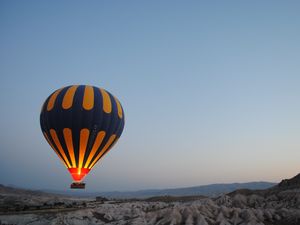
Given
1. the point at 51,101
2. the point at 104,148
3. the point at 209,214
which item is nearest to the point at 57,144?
the point at 51,101

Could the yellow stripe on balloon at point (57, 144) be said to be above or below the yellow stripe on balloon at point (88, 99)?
below

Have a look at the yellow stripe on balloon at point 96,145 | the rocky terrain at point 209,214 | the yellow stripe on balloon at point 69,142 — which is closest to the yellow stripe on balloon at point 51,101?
the yellow stripe on balloon at point 69,142

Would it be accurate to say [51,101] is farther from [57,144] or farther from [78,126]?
[57,144]

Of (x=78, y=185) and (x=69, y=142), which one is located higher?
(x=69, y=142)

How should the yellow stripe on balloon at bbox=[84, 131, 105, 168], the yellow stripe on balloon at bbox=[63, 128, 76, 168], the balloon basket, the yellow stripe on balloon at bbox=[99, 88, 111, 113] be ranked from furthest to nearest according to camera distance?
1. the yellow stripe on balloon at bbox=[99, 88, 111, 113]
2. the yellow stripe on balloon at bbox=[84, 131, 105, 168]
3. the balloon basket
4. the yellow stripe on balloon at bbox=[63, 128, 76, 168]

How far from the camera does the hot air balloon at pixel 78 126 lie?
38812 mm

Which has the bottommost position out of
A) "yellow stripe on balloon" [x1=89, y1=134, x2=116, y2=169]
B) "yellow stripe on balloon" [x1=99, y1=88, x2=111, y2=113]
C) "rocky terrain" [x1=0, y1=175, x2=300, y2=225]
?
"rocky terrain" [x1=0, y1=175, x2=300, y2=225]

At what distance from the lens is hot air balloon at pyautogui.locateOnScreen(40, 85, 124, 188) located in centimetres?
3881

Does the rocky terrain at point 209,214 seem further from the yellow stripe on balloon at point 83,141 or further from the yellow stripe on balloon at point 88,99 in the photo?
the yellow stripe on balloon at point 88,99

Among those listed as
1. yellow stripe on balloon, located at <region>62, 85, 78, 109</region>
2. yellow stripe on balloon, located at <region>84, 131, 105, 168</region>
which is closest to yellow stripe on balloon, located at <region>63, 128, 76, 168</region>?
yellow stripe on balloon, located at <region>84, 131, 105, 168</region>

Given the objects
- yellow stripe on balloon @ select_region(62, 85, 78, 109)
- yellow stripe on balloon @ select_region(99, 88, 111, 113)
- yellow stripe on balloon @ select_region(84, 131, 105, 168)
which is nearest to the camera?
yellow stripe on balloon @ select_region(62, 85, 78, 109)

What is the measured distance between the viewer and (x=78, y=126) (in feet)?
127

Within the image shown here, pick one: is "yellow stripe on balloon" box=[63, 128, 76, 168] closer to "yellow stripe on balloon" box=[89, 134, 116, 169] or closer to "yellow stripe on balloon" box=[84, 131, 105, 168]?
"yellow stripe on balloon" box=[84, 131, 105, 168]

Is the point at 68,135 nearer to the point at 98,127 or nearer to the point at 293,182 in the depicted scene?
the point at 98,127
